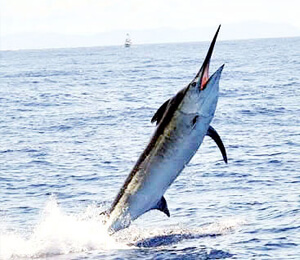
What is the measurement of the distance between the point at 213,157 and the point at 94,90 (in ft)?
112

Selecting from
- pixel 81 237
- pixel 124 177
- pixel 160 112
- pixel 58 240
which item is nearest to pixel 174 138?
pixel 160 112

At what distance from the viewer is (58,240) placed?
15273 mm

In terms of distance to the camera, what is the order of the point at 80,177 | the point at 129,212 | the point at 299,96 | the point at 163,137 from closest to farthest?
the point at 163,137, the point at 129,212, the point at 80,177, the point at 299,96

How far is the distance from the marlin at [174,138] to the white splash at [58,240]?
8.24ft

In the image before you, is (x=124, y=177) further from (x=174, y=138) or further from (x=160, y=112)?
(x=174, y=138)

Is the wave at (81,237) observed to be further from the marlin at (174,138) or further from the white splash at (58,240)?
the marlin at (174,138)

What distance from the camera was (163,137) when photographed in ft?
34.9

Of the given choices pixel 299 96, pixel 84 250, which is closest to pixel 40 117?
pixel 299 96

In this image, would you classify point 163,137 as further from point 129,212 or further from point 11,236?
point 11,236

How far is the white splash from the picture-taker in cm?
1469

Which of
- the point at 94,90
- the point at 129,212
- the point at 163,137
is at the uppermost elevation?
the point at 163,137

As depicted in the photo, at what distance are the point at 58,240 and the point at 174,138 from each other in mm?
5661

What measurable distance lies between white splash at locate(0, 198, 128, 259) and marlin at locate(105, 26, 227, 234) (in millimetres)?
2511

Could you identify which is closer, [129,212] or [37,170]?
[129,212]
